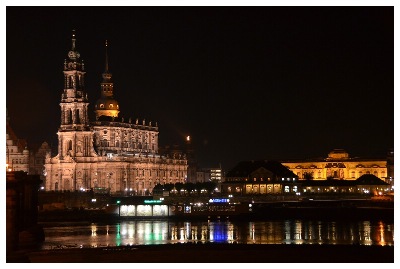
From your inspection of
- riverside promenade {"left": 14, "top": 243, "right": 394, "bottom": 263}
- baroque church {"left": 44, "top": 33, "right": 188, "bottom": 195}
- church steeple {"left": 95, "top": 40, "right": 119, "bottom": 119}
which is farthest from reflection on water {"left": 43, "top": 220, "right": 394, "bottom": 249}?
church steeple {"left": 95, "top": 40, "right": 119, "bottom": 119}

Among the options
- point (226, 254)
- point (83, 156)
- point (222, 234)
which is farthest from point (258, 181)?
point (226, 254)

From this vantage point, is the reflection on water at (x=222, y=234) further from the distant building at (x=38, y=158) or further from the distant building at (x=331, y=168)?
the distant building at (x=331, y=168)

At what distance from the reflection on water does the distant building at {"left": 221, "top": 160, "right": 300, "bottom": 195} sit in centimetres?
4865

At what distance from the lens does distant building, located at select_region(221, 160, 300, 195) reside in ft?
469

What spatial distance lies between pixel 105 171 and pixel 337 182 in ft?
142

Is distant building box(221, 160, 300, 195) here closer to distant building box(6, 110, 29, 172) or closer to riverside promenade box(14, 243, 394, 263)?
distant building box(6, 110, 29, 172)

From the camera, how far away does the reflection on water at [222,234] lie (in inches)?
2482

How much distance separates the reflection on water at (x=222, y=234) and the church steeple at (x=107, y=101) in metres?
64.1

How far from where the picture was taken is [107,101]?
15888 centimetres

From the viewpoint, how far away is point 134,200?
115 meters

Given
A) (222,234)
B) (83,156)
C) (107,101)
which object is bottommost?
(222,234)

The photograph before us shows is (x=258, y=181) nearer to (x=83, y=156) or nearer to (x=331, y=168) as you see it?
(x=83, y=156)

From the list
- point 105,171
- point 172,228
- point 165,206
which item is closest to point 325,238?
point 172,228

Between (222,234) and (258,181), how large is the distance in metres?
71.4
